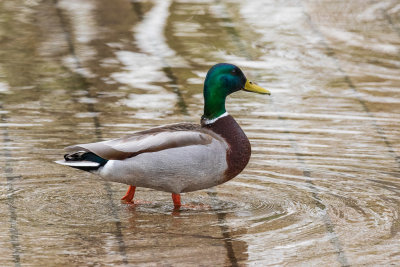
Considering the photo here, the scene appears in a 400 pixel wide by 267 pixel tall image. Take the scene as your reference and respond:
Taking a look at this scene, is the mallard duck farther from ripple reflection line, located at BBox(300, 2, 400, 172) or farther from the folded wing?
ripple reflection line, located at BBox(300, 2, 400, 172)

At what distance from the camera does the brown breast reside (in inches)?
220

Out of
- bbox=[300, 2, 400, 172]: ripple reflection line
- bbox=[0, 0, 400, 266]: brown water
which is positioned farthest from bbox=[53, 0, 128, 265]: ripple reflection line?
bbox=[300, 2, 400, 172]: ripple reflection line

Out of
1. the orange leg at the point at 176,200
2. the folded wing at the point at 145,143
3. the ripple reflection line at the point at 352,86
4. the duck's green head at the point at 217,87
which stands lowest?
the ripple reflection line at the point at 352,86

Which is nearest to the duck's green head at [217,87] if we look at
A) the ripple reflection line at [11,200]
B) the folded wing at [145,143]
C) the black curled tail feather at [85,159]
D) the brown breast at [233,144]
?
the brown breast at [233,144]

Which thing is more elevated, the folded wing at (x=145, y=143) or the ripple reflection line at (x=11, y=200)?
A: the folded wing at (x=145, y=143)

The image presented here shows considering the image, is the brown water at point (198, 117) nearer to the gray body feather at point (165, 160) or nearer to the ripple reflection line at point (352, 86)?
the ripple reflection line at point (352, 86)

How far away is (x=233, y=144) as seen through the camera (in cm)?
565

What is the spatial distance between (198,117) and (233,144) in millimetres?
1644

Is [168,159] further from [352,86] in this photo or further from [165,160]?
[352,86]

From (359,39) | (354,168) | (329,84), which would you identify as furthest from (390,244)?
(359,39)

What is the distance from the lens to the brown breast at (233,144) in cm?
560

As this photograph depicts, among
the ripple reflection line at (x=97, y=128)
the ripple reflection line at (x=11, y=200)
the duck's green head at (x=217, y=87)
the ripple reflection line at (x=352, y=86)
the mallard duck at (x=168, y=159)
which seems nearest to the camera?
the ripple reflection line at (x=11, y=200)

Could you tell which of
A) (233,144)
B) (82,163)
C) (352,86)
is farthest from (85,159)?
(352,86)

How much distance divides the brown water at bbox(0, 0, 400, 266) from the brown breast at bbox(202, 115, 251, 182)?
21 cm
